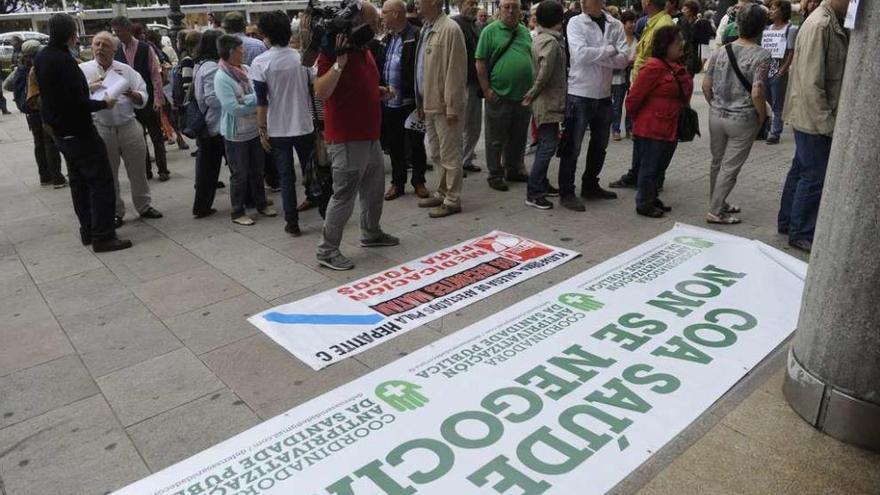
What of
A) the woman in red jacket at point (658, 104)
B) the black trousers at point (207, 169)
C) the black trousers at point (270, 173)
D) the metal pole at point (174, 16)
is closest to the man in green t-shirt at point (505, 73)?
the woman in red jacket at point (658, 104)

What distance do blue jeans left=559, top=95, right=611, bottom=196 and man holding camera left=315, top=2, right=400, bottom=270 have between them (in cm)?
189

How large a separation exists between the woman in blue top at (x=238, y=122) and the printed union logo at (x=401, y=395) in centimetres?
335

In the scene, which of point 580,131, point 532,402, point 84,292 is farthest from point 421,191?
point 532,402

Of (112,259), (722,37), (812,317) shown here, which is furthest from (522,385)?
(722,37)

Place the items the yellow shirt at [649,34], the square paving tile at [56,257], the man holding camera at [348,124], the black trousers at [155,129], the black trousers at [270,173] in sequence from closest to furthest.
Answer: the man holding camera at [348,124], the square paving tile at [56,257], the yellow shirt at [649,34], the black trousers at [270,173], the black trousers at [155,129]

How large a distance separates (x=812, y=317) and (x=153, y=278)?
4.33 meters

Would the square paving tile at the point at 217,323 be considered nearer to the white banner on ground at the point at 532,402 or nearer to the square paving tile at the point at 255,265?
the square paving tile at the point at 255,265

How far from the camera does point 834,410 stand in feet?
8.83

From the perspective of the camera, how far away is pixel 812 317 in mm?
2775

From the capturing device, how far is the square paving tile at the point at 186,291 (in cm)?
437

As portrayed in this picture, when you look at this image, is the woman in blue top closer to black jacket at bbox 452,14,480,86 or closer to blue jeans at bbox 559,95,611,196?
black jacket at bbox 452,14,480,86

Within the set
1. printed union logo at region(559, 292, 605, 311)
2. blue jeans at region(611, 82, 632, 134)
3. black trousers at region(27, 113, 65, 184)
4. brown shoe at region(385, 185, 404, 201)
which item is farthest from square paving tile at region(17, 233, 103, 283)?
blue jeans at region(611, 82, 632, 134)

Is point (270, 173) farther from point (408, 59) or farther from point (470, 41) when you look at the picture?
point (470, 41)

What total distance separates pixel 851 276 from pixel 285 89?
419 cm
